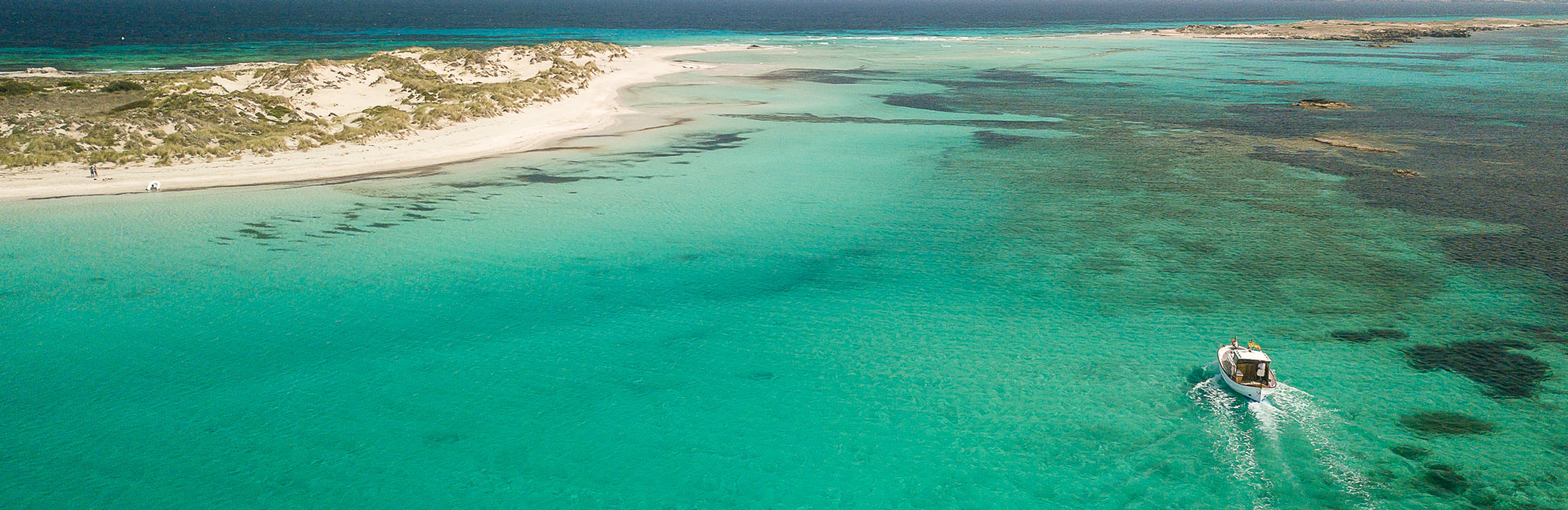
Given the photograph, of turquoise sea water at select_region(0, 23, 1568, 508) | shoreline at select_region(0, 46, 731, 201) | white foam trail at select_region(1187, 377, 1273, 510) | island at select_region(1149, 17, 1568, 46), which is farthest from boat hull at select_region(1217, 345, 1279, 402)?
island at select_region(1149, 17, 1568, 46)

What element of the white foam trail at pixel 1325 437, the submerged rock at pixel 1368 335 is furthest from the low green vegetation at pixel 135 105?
the submerged rock at pixel 1368 335

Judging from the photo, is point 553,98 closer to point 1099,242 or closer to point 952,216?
point 952,216

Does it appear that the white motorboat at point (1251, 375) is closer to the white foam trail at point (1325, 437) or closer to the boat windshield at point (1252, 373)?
the boat windshield at point (1252, 373)

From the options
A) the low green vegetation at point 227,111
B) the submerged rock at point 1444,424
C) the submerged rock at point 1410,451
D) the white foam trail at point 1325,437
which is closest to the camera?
the white foam trail at point 1325,437

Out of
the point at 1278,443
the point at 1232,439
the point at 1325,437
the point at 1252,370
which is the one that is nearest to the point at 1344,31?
the point at 1252,370

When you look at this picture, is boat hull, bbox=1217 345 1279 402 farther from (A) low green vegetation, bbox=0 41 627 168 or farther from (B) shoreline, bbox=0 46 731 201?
(A) low green vegetation, bbox=0 41 627 168

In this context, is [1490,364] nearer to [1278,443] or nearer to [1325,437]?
[1325,437]
